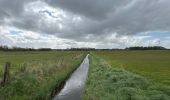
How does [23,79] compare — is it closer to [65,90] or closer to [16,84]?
[16,84]

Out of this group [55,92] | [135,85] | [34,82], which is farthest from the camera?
[55,92]

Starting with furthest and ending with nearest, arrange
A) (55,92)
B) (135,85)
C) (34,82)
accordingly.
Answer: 1. (55,92)
2. (34,82)
3. (135,85)

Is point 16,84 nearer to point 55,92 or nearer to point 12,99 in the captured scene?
point 12,99

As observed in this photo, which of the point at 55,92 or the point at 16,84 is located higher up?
the point at 16,84

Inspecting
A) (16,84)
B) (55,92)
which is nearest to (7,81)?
(16,84)

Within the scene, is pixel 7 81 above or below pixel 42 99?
above

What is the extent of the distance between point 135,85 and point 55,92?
6.95 m

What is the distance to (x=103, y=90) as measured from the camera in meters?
17.3

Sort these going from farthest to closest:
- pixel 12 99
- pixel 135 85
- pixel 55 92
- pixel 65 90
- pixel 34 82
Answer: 1. pixel 65 90
2. pixel 55 92
3. pixel 34 82
4. pixel 135 85
5. pixel 12 99

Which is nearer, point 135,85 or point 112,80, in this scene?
point 135,85

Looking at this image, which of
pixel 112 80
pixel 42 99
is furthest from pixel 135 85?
pixel 42 99

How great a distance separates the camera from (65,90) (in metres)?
22.1

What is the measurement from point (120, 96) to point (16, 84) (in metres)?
7.19

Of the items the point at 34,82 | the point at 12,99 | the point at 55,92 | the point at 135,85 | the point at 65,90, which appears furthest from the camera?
the point at 65,90
